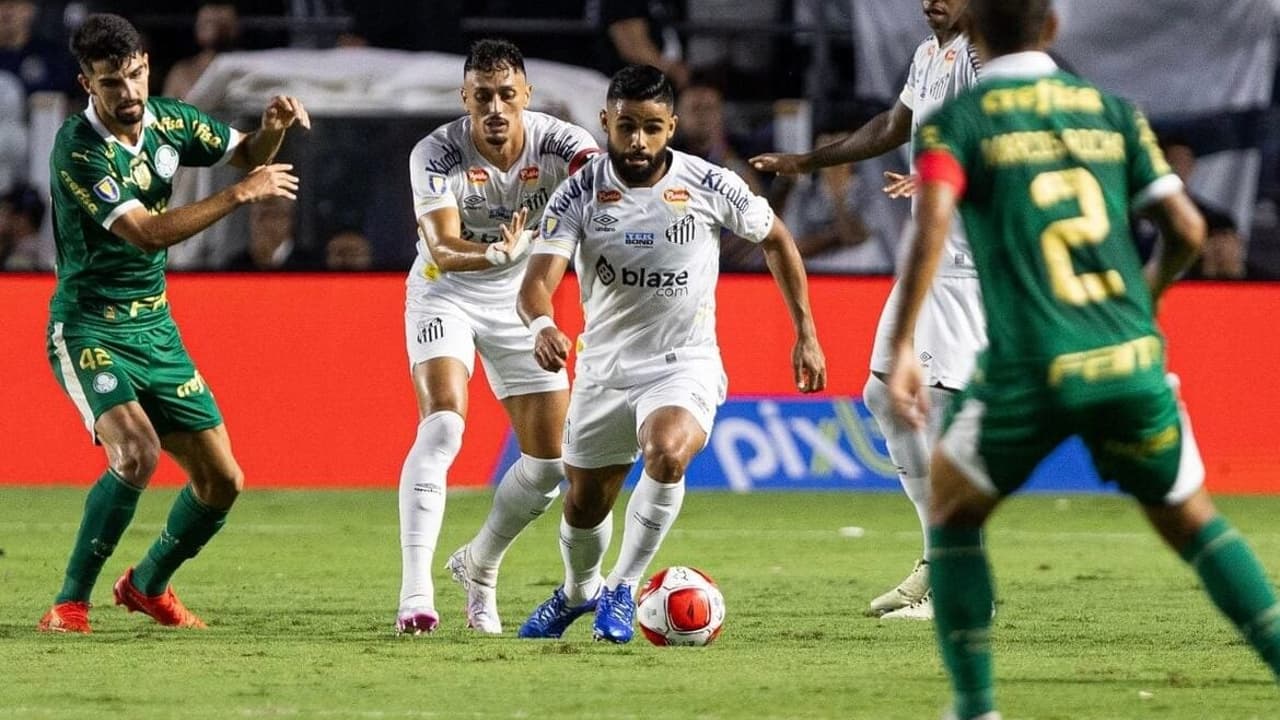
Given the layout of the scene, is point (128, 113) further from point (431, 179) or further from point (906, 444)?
point (906, 444)

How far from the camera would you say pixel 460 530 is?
10977 mm

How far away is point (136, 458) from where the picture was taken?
24.1 feet

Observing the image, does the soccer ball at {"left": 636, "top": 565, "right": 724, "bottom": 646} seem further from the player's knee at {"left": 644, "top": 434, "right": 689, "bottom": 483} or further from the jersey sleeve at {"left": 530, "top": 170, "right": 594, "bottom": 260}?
the jersey sleeve at {"left": 530, "top": 170, "right": 594, "bottom": 260}

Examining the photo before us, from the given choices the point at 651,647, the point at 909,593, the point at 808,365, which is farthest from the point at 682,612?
the point at 909,593

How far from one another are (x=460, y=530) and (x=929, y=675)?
16.6 ft

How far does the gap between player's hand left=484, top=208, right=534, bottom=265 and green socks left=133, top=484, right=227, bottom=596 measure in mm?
1312

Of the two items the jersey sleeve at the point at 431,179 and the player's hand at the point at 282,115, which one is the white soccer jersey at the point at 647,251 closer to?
the jersey sleeve at the point at 431,179

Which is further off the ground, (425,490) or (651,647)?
(425,490)

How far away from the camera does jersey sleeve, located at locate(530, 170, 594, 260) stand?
706 centimetres

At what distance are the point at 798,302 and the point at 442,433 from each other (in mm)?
1296

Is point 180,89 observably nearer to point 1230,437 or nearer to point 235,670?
point 1230,437

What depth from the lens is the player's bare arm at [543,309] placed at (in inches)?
264

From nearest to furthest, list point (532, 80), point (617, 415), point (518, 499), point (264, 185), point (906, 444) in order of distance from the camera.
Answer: point (264, 185) < point (617, 415) < point (518, 499) < point (906, 444) < point (532, 80)

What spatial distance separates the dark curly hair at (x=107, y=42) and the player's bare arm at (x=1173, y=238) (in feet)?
11.9
